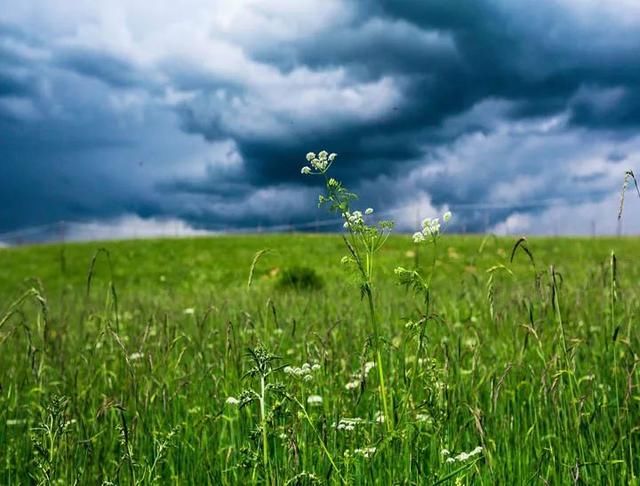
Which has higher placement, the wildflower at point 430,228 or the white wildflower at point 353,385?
the wildflower at point 430,228

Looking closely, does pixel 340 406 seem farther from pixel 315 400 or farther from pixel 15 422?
pixel 15 422

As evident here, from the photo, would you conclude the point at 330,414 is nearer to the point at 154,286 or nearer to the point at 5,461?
the point at 5,461

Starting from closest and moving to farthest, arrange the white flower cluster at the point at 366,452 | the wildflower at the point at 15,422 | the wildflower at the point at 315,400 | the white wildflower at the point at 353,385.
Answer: the white flower cluster at the point at 366,452
the wildflower at the point at 315,400
the white wildflower at the point at 353,385
the wildflower at the point at 15,422

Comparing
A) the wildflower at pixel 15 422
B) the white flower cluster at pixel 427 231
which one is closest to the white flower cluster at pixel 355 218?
the white flower cluster at pixel 427 231

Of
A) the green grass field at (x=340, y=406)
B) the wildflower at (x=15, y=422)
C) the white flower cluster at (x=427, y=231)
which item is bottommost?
the wildflower at (x=15, y=422)

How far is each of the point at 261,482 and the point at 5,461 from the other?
94.1 inches

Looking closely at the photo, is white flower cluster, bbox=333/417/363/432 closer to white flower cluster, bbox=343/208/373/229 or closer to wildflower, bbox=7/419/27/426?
white flower cluster, bbox=343/208/373/229

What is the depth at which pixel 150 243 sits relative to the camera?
42562 mm

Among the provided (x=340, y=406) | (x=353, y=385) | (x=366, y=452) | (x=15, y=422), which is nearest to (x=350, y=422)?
(x=366, y=452)

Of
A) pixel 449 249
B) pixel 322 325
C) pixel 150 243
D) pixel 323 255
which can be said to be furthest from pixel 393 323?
pixel 150 243

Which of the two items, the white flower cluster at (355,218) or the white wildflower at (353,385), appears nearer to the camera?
the white flower cluster at (355,218)

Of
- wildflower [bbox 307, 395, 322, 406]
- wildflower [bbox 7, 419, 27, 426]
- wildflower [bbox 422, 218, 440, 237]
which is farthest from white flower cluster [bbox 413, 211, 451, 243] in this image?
wildflower [bbox 7, 419, 27, 426]

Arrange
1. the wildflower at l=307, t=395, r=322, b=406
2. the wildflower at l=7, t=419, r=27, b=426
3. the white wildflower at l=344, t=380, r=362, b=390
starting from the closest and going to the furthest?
the wildflower at l=307, t=395, r=322, b=406 < the white wildflower at l=344, t=380, r=362, b=390 < the wildflower at l=7, t=419, r=27, b=426

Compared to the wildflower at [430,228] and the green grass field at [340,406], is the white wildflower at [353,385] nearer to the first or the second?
the green grass field at [340,406]
